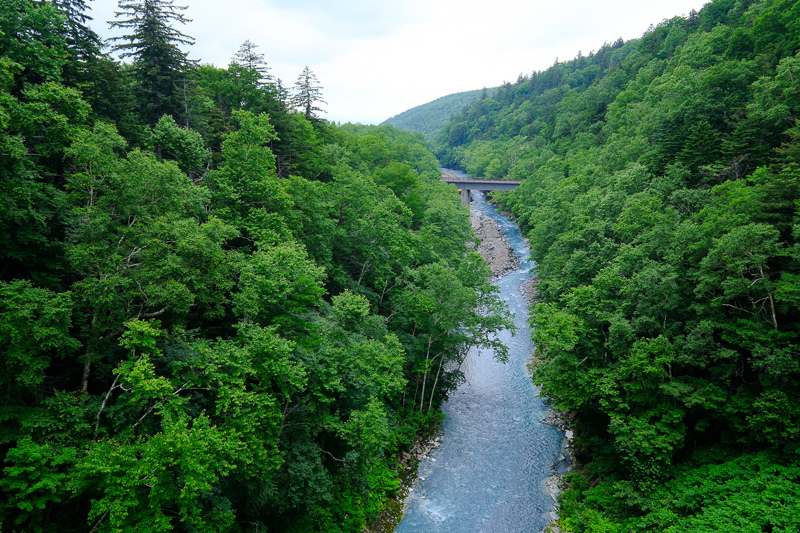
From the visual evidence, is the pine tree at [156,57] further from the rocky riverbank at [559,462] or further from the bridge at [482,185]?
the bridge at [482,185]

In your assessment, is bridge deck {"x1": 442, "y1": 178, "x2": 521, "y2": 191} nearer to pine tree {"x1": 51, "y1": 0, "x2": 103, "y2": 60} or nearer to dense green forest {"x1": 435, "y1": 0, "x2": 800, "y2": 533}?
dense green forest {"x1": 435, "y1": 0, "x2": 800, "y2": 533}

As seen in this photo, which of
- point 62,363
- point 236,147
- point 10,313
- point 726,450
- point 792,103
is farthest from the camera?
point 792,103

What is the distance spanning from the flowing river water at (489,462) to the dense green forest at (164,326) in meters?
2.38

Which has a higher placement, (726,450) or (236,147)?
(236,147)

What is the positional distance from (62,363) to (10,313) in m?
5.29

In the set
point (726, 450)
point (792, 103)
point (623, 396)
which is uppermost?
point (792, 103)

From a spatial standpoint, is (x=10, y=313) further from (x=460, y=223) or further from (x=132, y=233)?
(x=460, y=223)

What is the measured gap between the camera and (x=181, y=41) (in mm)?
30984

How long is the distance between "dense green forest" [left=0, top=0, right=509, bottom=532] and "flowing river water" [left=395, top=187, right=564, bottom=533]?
2383 millimetres

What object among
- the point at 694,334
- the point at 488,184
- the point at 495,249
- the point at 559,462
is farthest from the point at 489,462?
the point at 488,184

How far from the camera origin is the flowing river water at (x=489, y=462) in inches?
857

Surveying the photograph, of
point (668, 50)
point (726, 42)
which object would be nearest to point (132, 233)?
point (726, 42)

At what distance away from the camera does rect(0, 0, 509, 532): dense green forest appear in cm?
1212

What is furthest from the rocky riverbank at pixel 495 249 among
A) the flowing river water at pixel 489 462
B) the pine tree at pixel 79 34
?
the pine tree at pixel 79 34
